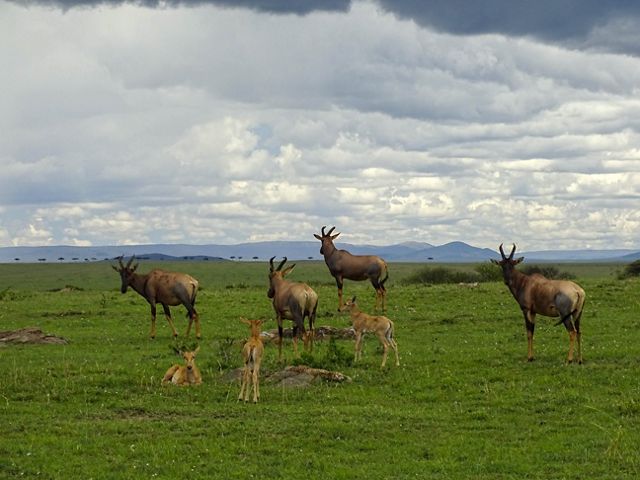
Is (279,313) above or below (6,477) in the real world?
above

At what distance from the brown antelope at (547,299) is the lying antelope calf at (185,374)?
7422mm

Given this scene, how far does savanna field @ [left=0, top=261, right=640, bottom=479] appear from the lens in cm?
1311

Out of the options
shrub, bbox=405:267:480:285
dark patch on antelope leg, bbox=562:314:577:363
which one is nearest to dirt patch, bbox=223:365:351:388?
dark patch on antelope leg, bbox=562:314:577:363

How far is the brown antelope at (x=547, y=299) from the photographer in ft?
68.7

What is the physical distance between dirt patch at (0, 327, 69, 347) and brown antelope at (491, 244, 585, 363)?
12.8m

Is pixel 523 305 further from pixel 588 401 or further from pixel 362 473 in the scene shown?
pixel 362 473

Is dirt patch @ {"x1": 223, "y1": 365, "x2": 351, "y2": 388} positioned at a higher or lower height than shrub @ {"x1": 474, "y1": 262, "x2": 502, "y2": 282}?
lower

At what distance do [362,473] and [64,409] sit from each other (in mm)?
6735

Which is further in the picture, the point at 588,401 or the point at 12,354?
the point at 12,354

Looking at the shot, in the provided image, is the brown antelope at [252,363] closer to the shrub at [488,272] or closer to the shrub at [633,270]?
the shrub at [488,272]

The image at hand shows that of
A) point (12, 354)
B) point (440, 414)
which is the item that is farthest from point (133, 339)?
point (440, 414)

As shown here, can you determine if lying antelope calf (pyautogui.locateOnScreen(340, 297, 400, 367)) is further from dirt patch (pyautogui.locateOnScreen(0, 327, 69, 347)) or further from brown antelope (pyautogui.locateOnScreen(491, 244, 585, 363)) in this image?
dirt patch (pyautogui.locateOnScreen(0, 327, 69, 347))

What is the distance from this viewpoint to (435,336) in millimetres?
27266

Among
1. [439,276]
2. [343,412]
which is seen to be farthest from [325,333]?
[439,276]
